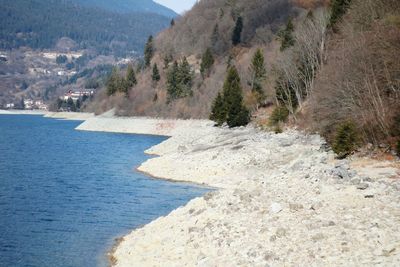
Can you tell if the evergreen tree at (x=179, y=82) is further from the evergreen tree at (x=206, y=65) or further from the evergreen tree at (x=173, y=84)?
the evergreen tree at (x=206, y=65)

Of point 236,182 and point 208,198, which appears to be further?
point 236,182

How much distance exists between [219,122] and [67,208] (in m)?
42.8

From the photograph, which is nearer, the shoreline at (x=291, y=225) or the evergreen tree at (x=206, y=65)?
the shoreline at (x=291, y=225)

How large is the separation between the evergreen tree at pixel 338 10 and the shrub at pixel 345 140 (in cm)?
3333

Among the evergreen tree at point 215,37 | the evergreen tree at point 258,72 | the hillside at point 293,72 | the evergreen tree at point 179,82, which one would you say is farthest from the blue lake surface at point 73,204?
the evergreen tree at point 215,37

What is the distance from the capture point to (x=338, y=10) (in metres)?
65.6

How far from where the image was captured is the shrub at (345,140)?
32.7 metres

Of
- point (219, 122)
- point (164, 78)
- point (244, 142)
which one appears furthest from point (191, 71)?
point (244, 142)

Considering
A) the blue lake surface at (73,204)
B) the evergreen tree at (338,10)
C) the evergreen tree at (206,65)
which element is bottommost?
the blue lake surface at (73,204)

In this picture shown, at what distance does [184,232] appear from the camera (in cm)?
2145

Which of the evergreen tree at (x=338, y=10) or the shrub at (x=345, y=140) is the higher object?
the evergreen tree at (x=338, y=10)

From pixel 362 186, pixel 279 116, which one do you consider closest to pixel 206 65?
pixel 279 116

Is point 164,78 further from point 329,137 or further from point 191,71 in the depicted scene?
point 329,137

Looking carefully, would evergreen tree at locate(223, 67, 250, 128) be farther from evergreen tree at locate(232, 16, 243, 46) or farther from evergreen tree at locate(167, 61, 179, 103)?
evergreen tree at locate(232, 16, 243, 46)
